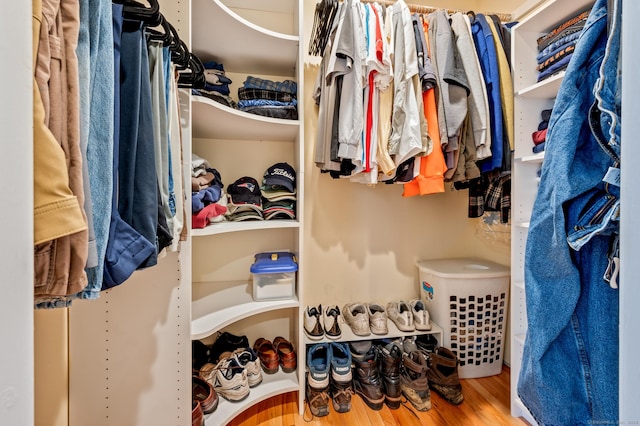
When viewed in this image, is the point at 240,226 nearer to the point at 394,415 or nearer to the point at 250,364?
the point at 250,364

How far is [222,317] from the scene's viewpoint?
44.4 inches

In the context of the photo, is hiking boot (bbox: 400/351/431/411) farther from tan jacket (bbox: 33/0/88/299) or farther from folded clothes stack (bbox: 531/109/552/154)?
tan jacket (bbox: 33/0/88/299)

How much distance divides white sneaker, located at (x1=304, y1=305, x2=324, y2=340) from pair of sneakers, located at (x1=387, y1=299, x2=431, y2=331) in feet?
1.38

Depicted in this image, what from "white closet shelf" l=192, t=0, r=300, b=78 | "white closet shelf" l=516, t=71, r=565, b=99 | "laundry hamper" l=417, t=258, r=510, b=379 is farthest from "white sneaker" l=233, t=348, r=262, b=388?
"white closet shelf" l=516, t=71, r=565, b=99

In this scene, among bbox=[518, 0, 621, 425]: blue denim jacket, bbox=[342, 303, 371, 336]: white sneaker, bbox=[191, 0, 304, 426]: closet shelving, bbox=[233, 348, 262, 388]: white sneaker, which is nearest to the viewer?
bbox=[518, 0, 621, 425]: blue denim jacket

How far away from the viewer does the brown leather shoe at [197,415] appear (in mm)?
972

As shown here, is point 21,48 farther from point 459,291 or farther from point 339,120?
point 459,291

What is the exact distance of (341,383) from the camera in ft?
4.21

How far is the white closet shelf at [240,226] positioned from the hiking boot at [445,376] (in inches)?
37.5

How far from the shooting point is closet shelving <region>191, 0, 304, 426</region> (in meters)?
1.10

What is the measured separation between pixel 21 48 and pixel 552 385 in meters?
0.95

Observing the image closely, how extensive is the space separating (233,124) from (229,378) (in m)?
1.07

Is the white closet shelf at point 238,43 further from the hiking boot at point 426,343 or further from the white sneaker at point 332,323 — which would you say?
the hiking boot at point 426,343

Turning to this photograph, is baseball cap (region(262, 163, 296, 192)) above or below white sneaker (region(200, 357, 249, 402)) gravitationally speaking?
above
